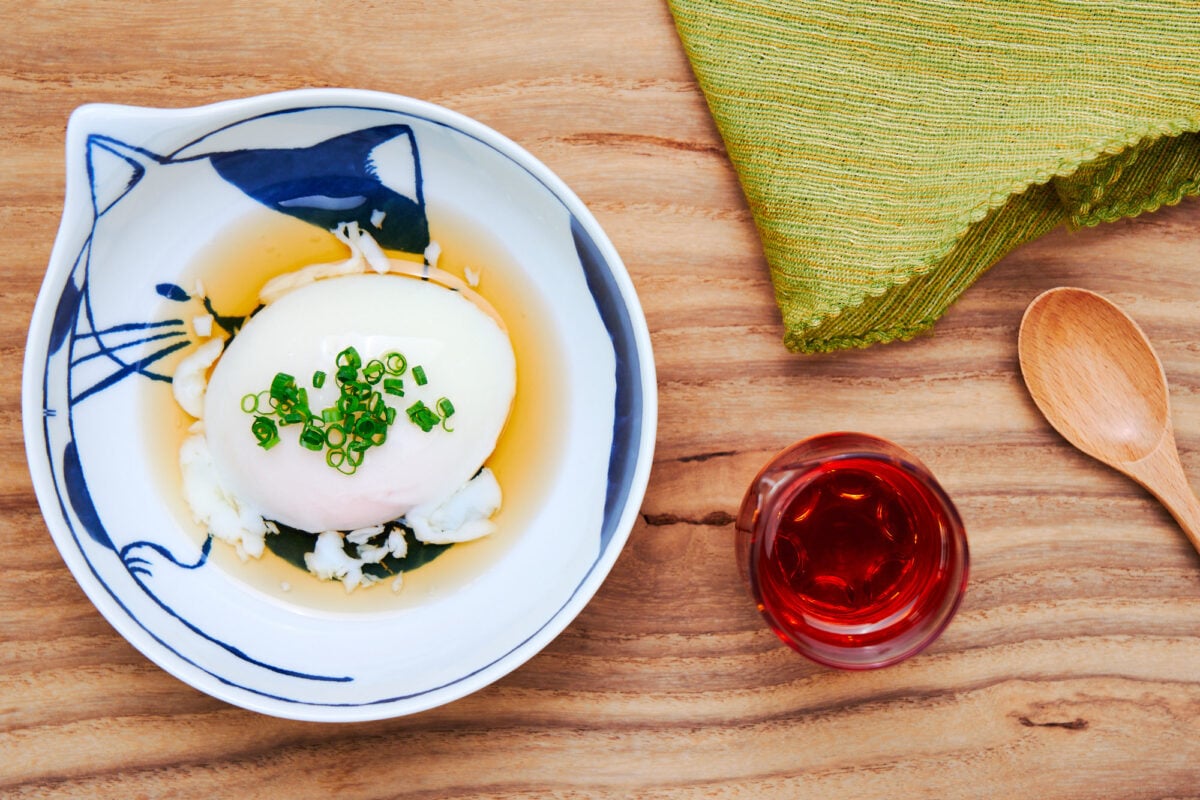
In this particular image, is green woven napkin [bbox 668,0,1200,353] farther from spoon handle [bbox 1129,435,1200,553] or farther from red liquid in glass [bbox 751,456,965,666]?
spoon handle [bbox 1129,435,1200,553]

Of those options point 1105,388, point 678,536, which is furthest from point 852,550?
point 1105,388

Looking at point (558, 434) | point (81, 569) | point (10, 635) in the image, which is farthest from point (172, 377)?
point (558, 434)

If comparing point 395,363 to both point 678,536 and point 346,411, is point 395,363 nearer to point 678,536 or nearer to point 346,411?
point 346,411

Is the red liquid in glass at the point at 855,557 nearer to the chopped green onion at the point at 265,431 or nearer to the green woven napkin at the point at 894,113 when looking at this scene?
the green woven napkin at the point at 894,113

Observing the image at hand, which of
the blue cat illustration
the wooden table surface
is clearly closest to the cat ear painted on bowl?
the blue cat illustration

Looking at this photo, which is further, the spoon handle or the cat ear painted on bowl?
the spoon handle

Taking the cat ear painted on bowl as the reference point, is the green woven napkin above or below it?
above

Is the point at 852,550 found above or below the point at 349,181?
below
